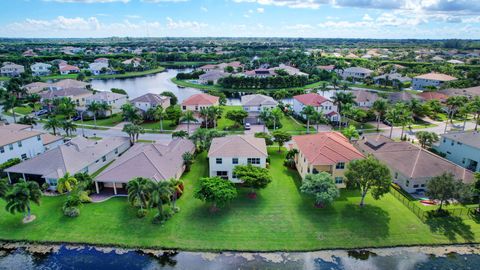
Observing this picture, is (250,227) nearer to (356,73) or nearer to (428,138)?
(428,138)

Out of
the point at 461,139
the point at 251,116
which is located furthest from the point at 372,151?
the point at 251,116

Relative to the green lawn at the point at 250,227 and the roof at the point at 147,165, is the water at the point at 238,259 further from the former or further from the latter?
the roof at the point at 147,165

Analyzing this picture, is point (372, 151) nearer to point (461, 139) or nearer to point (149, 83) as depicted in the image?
point (461, 139)

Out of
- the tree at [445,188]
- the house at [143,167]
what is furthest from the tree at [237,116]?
the tree at [445,188]

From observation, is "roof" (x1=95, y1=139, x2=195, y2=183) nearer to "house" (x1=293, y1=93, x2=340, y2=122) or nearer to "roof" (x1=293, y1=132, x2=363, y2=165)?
"roof" (x1=293, y1=132, x2=363, y2=165)

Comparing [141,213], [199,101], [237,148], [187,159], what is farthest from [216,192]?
[199,101]
